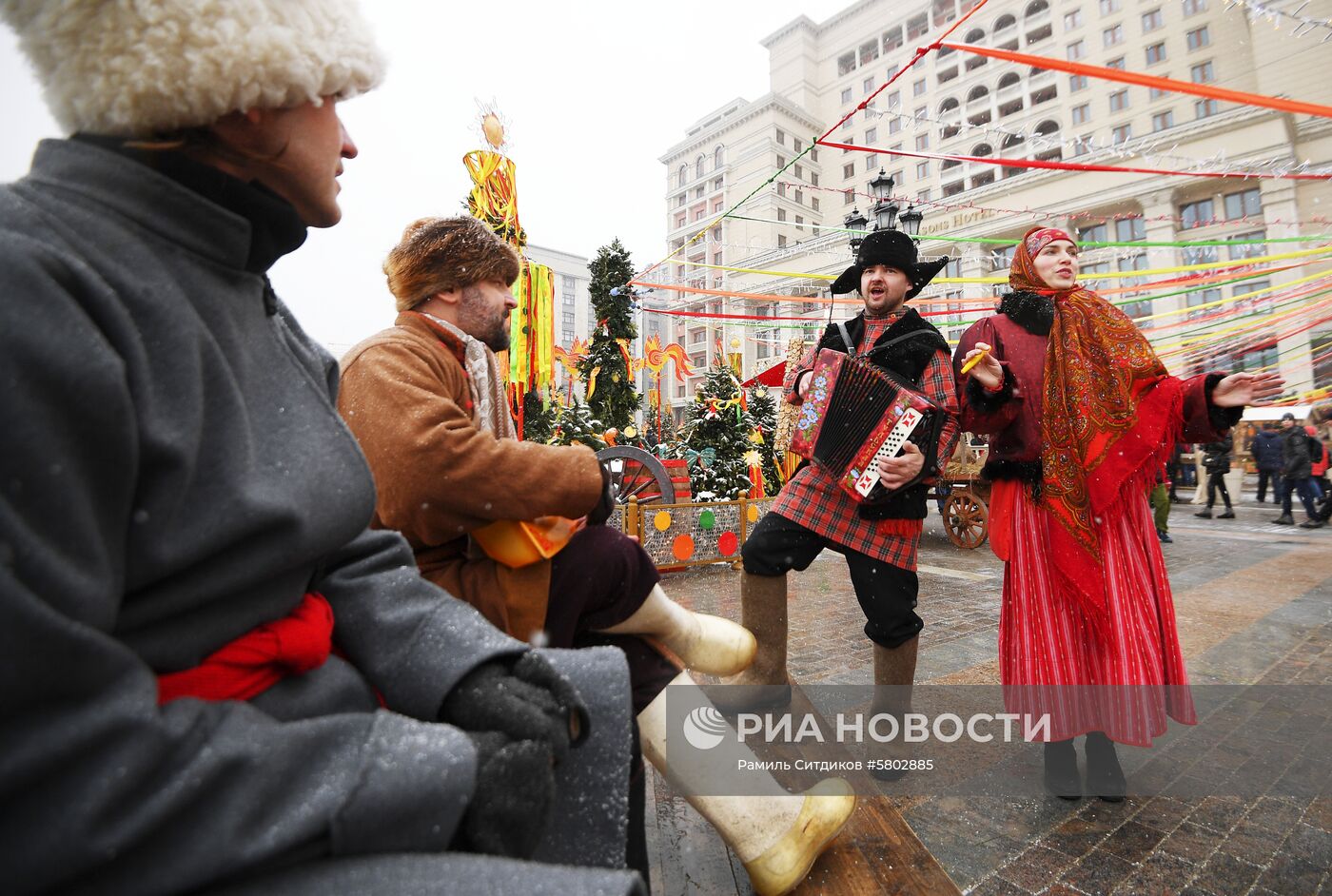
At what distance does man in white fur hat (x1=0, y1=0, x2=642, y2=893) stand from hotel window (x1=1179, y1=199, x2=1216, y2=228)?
35.0 metres

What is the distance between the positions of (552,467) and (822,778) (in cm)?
143

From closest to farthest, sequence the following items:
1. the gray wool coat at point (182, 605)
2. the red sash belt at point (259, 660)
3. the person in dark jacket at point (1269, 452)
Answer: the gray wool coat at point (182, 605) < the red sash belt at point (259, 660) < the person in dark jacket at point (1269, 452)

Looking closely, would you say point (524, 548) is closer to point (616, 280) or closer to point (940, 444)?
point (940, 444)

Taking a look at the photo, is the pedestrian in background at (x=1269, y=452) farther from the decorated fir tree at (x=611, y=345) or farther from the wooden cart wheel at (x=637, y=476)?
the decorated fir tree at (x=611, y=345)

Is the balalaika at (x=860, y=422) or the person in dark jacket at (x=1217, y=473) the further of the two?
the person in dark jacket at (x=1217, y=473)

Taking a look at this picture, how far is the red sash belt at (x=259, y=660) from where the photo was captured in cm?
69

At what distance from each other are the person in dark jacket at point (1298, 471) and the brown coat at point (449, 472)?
13.7 metres

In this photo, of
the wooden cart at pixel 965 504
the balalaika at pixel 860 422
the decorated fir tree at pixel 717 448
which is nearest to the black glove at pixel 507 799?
the balalaika at pixel 860 422

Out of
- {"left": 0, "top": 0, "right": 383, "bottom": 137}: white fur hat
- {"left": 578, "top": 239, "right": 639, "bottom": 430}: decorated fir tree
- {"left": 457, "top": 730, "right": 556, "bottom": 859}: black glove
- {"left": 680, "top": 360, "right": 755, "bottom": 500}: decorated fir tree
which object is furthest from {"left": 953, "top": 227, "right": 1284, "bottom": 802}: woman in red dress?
{"left": 578, "top": 239, "right": 639, "bottom": 430}: decorated fir tree

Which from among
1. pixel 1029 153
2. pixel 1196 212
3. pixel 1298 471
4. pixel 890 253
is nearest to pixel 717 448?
pixel 890 253

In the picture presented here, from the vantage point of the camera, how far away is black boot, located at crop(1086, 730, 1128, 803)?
205 cm

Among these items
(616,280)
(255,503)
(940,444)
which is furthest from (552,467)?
(616,280)

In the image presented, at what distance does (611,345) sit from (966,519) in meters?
6.18

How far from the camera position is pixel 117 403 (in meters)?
0.58
